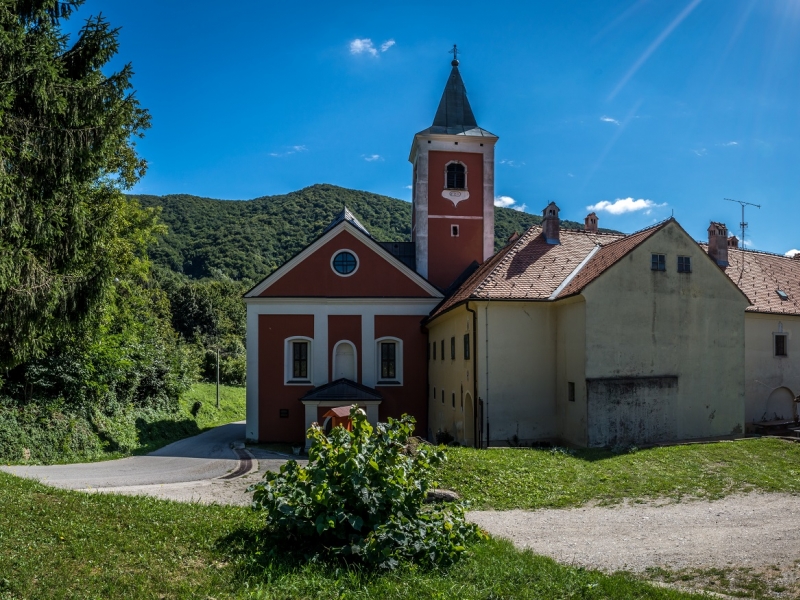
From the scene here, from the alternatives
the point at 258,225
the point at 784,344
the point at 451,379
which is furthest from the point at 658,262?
the point at 258,225

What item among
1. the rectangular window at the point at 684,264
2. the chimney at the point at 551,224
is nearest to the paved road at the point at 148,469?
the chimney at the point at 551,224

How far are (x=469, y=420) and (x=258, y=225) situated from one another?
7658 cm

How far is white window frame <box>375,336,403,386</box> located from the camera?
27.3 m

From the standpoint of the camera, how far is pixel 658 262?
1886 cm

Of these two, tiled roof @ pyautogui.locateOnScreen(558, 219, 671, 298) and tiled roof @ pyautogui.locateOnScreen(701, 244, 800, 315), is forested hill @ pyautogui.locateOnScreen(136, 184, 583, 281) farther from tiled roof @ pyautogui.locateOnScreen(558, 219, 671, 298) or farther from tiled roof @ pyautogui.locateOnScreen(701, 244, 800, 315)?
tiled roof @ pyautogui.locateOnScreen(558, 219, 671, 298)

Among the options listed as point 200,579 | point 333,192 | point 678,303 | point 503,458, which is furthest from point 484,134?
point 333,192

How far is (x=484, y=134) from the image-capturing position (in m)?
30.4

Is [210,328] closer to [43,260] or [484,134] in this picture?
[484,134]

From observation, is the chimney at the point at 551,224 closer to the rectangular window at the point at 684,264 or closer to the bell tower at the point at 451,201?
the rectangular window at the point at 684,264

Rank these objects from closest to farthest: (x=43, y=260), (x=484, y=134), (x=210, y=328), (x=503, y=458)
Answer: (x=43, y=260) → (x=503, y=458) → (x=484, y=134) → (x=210, y=328)

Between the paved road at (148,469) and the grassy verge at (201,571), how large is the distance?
6.35m

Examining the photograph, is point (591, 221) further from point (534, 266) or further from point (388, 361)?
point (388, 361)

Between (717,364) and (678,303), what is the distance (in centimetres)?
233

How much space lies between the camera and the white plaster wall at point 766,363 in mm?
22688
